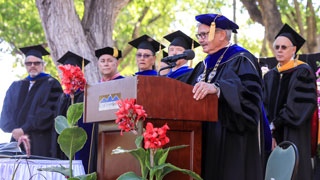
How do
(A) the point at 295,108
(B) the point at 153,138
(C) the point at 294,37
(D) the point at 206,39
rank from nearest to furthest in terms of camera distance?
1. (B) the point at 153,138
2. (D) the point at 206,39
3. (A) the point at 295,108
4. (C) the point at 294,37

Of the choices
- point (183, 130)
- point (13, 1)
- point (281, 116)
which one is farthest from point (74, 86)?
point (13, 1)

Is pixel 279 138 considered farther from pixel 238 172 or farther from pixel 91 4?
pixel 91 4

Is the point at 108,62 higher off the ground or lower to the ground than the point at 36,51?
lower

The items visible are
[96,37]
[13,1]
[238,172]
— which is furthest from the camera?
[13,1]

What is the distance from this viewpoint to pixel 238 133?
3902 millimetres

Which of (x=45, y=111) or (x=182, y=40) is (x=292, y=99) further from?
(x=45, y=111)

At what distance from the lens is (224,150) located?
3951 mm

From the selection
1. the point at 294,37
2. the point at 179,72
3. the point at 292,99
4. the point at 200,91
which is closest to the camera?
the point at 200,91

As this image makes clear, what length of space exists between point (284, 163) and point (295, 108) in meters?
3.23

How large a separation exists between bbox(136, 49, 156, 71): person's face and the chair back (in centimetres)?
288

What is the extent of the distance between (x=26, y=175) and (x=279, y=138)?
372 cm

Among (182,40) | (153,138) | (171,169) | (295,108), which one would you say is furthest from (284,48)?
(153,138)

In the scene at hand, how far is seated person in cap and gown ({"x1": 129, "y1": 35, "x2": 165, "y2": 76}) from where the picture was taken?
620 cm

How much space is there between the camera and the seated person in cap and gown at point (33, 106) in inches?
306
